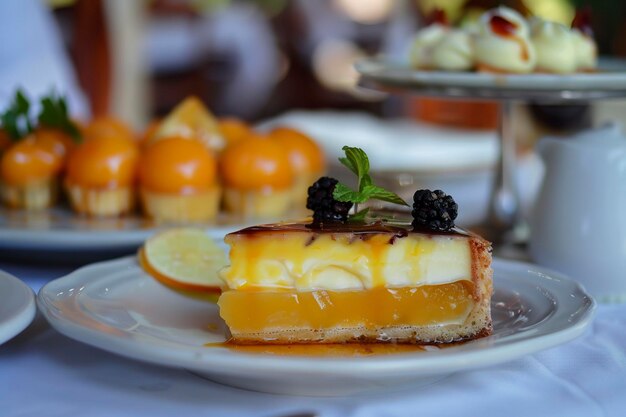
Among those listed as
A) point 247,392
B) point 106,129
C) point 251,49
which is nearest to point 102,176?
point 106,129

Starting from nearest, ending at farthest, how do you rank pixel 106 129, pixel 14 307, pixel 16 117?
pixel 14 307 → pixel 16 117 → pixel 106 129

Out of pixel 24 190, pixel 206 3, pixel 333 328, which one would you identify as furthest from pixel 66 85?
pixel 333 328

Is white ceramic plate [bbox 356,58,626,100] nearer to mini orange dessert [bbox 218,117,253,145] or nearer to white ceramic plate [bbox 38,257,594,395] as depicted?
white ceramic plate [bbox 38,257,594,395]

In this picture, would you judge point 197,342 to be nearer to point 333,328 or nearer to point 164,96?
point 333,328

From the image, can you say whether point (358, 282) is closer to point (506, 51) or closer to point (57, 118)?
point (506, 51)

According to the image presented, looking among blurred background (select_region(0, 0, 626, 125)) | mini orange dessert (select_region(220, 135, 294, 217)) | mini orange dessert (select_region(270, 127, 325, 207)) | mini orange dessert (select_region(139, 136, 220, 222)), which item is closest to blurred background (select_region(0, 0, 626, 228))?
blurred background (select_region(0, 0, 626, 125))

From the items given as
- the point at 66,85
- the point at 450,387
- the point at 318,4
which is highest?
the point at 318,4
